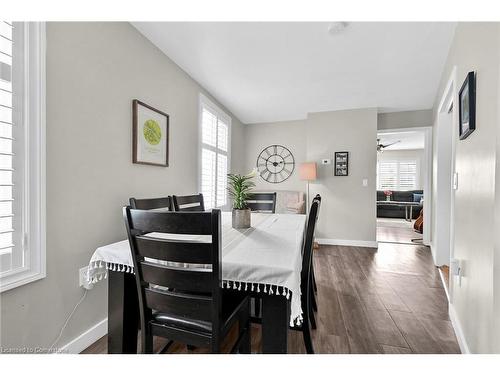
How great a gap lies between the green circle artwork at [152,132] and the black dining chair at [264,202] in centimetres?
115

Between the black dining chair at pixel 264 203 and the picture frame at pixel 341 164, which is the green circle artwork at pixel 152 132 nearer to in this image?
the black dining chair at pixel 264 203

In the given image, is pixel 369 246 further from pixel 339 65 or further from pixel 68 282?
pixel 68 282

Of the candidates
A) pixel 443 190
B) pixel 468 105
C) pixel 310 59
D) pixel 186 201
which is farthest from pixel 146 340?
pixel 443 190

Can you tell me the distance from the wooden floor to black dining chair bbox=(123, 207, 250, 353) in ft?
2.12

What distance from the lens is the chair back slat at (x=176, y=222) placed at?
0.81 metres

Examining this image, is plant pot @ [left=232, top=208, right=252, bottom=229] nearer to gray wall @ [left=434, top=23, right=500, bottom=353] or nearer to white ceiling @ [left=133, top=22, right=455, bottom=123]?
gray wall @ [left=434, top=23, right=500, bottom=353]

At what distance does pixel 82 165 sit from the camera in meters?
1.52

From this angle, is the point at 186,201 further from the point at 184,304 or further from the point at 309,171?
the point at 309,171

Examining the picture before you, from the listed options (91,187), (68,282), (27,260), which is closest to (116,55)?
(91,187)

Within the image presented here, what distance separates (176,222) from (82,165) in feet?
3.75

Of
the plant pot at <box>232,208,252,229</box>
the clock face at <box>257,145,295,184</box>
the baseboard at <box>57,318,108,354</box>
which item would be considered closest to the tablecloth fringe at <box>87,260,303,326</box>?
the baseboard at <box>57,318,108,354</box>

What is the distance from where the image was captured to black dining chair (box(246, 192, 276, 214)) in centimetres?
250

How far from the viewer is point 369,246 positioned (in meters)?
3.96
